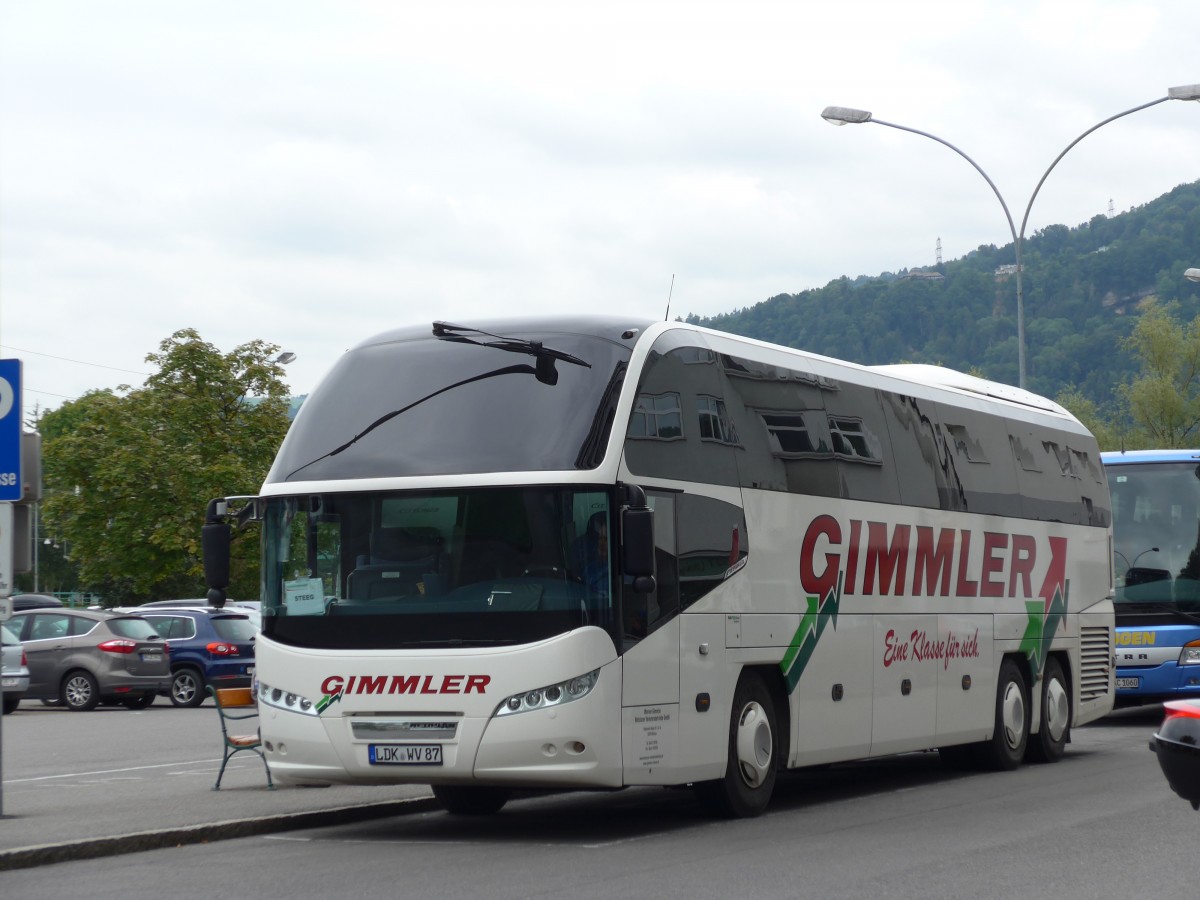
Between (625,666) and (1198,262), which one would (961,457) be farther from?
(1198,262)

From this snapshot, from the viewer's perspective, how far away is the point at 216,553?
12.4 m

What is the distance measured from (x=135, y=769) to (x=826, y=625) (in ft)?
24.7

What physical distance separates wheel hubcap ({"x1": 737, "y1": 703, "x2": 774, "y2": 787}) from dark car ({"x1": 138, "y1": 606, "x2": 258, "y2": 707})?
61.7 feet

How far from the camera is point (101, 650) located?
29750mm

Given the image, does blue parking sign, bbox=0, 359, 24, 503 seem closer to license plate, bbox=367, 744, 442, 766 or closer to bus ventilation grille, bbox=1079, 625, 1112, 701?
license plate, bbox=367, 744, 442, 766

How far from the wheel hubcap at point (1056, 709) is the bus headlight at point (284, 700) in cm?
965

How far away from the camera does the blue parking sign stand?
42.9ft

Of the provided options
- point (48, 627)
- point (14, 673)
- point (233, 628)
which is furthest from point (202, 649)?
point (14, 673)

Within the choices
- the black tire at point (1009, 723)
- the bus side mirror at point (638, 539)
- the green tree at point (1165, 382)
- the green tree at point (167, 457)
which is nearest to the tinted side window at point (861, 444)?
the black tire at point (1009, 723)

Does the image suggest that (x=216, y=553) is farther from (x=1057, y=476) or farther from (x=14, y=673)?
(x=14, y=673)

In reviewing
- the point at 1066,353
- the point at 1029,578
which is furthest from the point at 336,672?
the point at 1066,353

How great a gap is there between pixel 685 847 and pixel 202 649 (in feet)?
69.1

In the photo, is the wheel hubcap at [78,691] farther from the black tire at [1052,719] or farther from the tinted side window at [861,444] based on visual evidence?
the tinted side window at [861,444]

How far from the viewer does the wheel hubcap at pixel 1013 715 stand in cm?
1795
